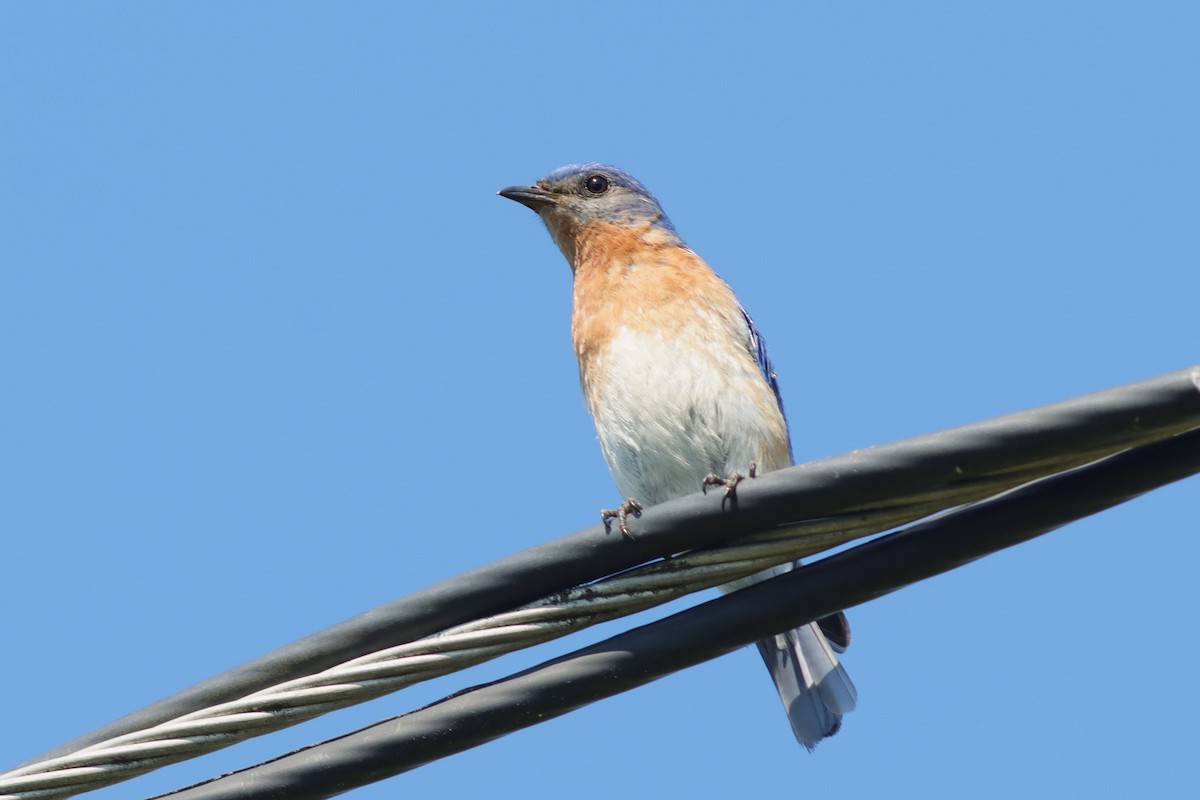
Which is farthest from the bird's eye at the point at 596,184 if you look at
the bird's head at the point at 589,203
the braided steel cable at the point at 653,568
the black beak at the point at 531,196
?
the braided steel cable at the point at 653,568

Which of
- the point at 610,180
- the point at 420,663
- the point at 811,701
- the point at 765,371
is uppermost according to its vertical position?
the point at 610,180

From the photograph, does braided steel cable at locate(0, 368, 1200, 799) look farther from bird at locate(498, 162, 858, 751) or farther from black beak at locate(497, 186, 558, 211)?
black beak at locate(497, 186, 558, 211)

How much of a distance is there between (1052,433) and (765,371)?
4.86 m

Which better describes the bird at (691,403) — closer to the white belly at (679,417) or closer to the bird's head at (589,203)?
A: the white belly at (679,417)

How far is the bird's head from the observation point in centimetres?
953

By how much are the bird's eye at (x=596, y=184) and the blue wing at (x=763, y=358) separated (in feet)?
6.09

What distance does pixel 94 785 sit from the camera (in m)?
4.30

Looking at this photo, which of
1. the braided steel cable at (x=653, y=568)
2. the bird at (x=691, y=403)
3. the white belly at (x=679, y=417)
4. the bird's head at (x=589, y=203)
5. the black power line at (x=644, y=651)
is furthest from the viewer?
the bird's head at (x=589, y=203)

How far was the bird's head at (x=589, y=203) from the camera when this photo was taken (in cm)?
953

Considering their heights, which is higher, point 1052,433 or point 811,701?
point 1052,433

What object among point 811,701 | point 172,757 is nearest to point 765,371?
point 811,701

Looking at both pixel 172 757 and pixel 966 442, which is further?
pixel 172 757

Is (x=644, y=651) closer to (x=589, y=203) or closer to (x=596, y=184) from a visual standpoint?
(x=589, y=203)

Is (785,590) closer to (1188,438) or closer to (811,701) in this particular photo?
(1188,438)
